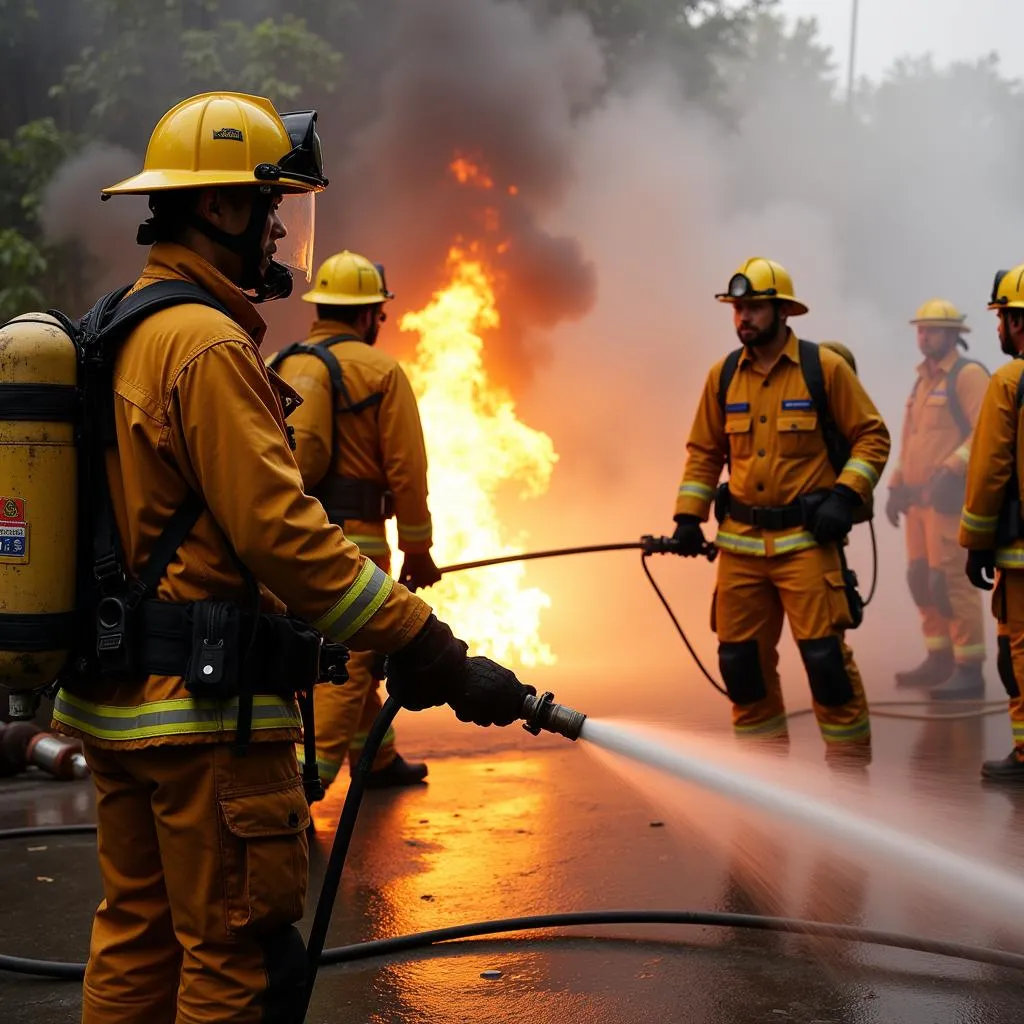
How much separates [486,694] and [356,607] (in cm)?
33

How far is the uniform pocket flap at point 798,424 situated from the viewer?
211 inches

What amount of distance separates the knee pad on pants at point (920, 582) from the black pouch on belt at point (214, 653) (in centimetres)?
690

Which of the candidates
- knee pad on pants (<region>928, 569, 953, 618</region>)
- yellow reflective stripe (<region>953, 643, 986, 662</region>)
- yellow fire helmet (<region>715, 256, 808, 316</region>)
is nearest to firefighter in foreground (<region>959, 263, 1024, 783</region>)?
yellow fire helmet (<region>715, 256, 808, 316</region>)

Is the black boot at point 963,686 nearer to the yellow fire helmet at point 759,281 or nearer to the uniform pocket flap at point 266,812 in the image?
the yellow fire helmet at point 759,281

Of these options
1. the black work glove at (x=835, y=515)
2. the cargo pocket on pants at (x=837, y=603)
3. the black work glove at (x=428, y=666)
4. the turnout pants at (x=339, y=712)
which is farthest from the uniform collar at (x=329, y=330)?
→ the black work glove at (x=428, y=666)

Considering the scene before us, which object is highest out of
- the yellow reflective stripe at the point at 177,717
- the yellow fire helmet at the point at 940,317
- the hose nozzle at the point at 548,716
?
the yellow fire helmet at the point at 940,317

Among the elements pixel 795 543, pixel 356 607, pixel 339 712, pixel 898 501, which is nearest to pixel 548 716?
pixel 356 607

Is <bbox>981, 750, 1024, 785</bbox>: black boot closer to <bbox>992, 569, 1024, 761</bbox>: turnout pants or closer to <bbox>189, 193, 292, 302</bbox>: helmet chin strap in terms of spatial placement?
<bbox>992, 569, 1024, 761</bbox>: turnout pants

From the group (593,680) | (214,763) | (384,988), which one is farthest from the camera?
(593,680)

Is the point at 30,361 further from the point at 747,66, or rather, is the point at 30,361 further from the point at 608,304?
the point at 747,66

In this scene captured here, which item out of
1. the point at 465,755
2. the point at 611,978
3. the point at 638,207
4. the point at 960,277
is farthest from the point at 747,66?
the point at 611,978

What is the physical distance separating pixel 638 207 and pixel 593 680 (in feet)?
19.7

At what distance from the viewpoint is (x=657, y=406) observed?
1293cm

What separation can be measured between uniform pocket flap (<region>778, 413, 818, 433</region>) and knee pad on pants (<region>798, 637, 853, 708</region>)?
819mm
